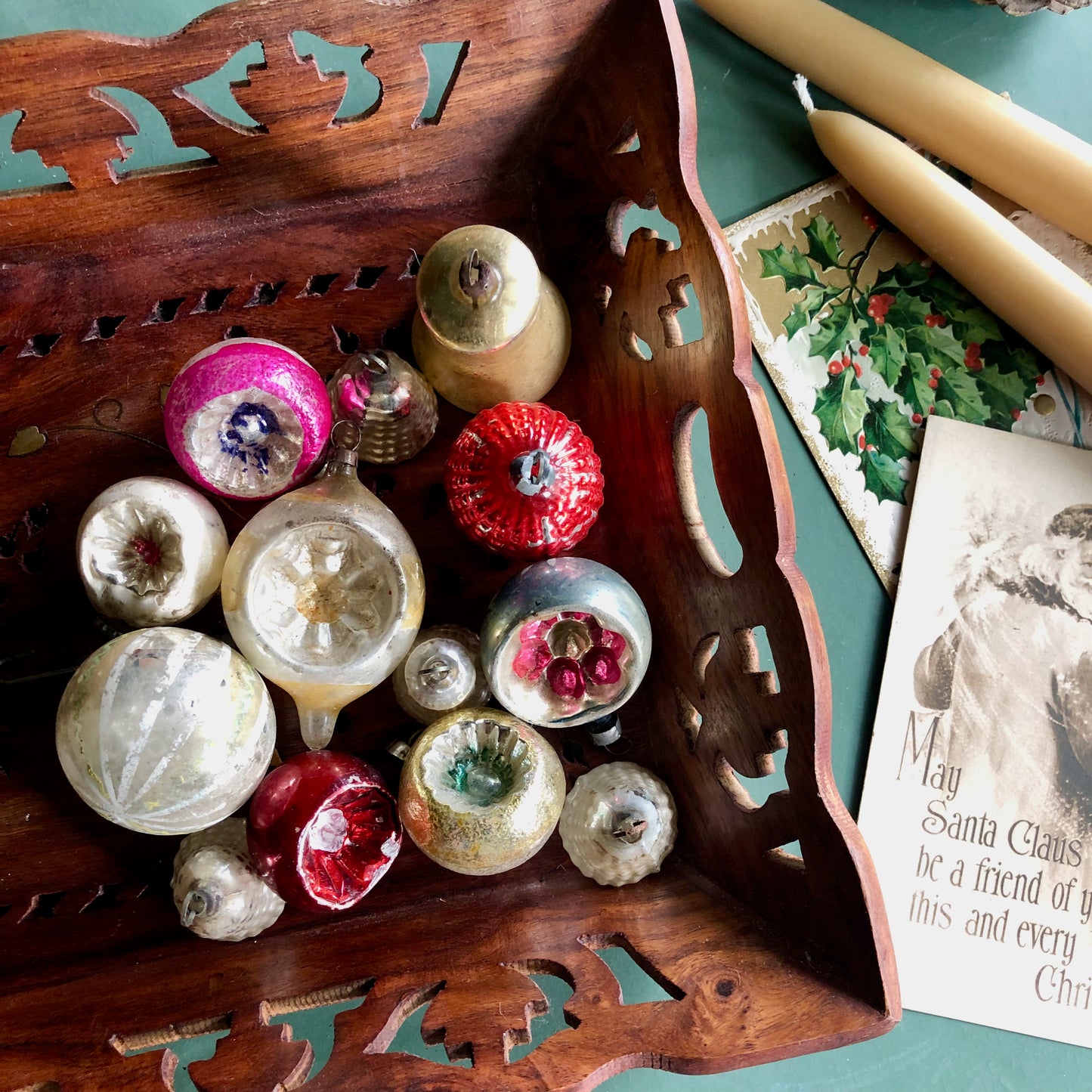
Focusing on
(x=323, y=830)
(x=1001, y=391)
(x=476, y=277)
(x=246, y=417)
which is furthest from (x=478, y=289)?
(x=1001, y=391)

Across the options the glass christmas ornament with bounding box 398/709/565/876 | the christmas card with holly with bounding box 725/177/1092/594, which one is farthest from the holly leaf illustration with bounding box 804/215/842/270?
the glass christmas ornament with bounding box 398/709/565/876

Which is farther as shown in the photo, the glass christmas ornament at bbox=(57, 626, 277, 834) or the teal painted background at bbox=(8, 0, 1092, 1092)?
the teal painted background at bbox=(8, 0, 1092, 1092)

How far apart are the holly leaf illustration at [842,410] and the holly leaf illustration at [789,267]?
0.19 feet

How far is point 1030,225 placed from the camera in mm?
567

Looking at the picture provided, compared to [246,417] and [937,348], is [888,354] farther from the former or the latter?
[246,417]

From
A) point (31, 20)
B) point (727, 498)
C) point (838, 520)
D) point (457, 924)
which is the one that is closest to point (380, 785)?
point (457, 924)

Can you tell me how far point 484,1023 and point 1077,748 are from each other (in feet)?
1.17

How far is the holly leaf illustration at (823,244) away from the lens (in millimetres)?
565

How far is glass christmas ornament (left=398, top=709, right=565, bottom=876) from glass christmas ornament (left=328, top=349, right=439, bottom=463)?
135 millimetres

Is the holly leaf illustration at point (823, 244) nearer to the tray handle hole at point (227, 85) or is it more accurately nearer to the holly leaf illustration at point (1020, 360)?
the holly leaf illustration at point (1020, 360)

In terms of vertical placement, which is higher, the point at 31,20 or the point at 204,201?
the point at 31,20

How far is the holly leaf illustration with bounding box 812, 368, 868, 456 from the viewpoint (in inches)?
21.9

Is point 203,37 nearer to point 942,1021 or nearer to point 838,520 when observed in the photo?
point 838,520

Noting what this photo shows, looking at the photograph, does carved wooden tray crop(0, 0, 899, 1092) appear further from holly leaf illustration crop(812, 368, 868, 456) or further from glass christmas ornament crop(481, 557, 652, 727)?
holly leaf illustration crop(812, 368, 868, 456)
